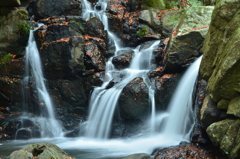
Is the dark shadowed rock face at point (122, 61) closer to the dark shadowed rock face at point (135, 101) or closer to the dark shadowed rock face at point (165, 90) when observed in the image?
the dark shadowed rock face at point (135, 101)

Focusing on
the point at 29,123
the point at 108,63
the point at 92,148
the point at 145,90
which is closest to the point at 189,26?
the point at 145,90

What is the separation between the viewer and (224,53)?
17.9 feet

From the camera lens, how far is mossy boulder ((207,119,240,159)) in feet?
16.1

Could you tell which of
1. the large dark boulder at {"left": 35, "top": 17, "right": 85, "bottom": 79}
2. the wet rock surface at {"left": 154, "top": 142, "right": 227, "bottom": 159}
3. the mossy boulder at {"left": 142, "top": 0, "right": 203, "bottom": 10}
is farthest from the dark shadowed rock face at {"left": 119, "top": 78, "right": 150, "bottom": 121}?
the mossy boulder at {"left": 142, "top": 0, "right": 203, "bottom": 10}

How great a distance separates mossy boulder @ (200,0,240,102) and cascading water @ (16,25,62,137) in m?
6.61

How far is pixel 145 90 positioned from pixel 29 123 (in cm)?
509

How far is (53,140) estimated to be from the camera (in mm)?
8859

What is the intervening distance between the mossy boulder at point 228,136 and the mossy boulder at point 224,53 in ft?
2.16

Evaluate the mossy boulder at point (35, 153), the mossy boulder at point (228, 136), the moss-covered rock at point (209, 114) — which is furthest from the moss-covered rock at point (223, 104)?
the mossy boulder at point (35, 153)

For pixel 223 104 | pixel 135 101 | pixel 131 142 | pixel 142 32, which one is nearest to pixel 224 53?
pixel 223 104

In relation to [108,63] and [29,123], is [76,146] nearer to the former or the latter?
[29,123]

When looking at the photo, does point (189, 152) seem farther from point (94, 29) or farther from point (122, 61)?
point (94, 29)

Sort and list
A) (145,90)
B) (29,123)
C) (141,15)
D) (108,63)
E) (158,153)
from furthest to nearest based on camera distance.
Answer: (141,15), (108,63), (29,123), (145,90), (158,153)

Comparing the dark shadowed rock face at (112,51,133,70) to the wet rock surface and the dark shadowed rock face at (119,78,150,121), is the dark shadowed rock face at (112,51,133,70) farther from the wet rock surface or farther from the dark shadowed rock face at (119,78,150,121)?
the wet rock surface
